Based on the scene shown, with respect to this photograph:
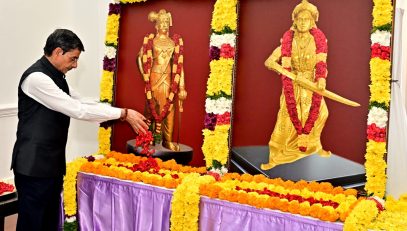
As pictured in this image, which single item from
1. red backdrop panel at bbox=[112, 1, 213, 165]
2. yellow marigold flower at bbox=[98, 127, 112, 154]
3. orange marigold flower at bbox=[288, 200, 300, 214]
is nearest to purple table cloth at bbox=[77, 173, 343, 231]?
orange marigold flower at bbox=[288, 200, 300, 214]

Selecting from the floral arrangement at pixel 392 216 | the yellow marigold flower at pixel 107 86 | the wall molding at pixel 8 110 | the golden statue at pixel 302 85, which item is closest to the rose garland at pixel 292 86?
the golden statue at pixel 302 85

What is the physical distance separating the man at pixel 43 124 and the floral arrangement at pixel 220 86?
3.17ft

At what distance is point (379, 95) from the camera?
3332 mm

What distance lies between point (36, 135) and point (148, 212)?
1.03 m

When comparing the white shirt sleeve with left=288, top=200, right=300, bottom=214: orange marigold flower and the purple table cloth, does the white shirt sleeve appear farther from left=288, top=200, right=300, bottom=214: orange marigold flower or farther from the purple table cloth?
left=288, top=200, right=300, bottom=214: orange marigold flower

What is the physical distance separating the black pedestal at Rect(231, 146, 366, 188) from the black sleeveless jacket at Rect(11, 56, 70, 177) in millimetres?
1451

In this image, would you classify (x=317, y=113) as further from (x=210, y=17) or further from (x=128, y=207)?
(x=128, y=207)

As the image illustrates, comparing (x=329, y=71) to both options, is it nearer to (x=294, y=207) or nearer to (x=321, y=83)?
(x=321, y=83)

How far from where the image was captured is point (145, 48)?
170 inches

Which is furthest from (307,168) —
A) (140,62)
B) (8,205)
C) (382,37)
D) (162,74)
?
(8,205)

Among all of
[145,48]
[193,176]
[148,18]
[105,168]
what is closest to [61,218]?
[105,168]

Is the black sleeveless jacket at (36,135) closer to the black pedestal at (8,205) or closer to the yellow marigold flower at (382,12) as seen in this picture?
the black pedestal at (8,205)

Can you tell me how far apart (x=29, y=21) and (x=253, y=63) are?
2711 millimetres

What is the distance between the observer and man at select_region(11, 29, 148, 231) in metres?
3.36
